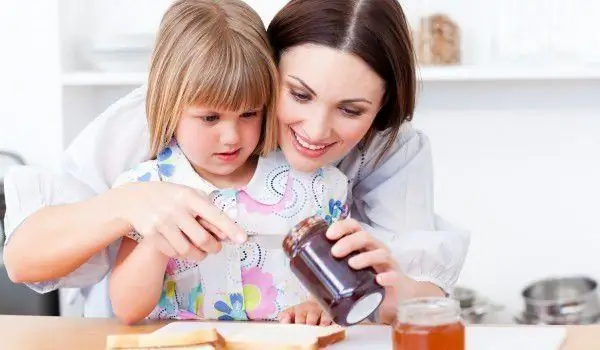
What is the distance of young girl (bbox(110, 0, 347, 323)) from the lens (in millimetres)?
1551

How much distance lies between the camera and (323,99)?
1.57 meters

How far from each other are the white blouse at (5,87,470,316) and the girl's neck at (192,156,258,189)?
0.16 m

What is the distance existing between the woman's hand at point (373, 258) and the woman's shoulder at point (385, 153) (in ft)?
1.07

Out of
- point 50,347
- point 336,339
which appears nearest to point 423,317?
point 336,339

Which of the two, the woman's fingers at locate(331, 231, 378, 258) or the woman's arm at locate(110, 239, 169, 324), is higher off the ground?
the woman's fingers at locate(331, 231, 378, 258)

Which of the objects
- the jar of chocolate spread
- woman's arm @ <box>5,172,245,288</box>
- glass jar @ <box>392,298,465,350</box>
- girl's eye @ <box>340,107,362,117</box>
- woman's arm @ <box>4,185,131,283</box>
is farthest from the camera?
girl's eye @ <box>340,107,362,117</box>

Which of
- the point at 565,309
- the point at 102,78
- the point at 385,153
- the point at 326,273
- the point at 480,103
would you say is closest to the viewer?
the point at 326,273

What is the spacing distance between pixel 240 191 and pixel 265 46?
26 centimetres

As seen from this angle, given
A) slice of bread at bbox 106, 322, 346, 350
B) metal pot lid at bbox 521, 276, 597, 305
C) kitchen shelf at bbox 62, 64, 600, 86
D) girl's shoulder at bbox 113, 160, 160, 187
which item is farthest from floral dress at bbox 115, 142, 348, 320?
metal pot lid at bbox 521, 276, 597, 305

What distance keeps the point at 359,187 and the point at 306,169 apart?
10.1 inches

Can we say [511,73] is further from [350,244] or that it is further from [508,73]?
[350,244]

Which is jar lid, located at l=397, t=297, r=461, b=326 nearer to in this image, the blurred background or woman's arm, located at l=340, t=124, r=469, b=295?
woman's arm, located at l=340, t=124, r=469, b=295

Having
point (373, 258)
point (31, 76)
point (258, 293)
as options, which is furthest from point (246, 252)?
point (31, 76)

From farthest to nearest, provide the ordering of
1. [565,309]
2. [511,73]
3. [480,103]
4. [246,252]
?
1. [480,103]
2. [511,73]
3. [565,309]
4. [246,252]
